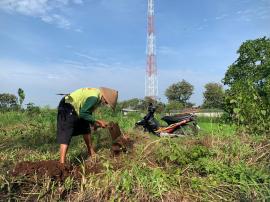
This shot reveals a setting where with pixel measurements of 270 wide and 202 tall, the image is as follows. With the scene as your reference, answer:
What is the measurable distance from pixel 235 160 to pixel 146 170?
1.49 m

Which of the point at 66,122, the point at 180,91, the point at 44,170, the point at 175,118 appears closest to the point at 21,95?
the point at 175,118

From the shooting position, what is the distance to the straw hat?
575cm

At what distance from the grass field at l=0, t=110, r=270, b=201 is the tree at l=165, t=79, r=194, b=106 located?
4619 cm

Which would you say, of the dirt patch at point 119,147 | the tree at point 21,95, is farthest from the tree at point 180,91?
the dirt patch at point 119,147

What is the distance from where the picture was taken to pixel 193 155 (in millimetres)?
5422

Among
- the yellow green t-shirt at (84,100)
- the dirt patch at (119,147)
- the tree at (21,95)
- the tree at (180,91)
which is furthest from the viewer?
the tree at (180,91)

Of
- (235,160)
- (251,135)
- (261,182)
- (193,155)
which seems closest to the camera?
(261,182)

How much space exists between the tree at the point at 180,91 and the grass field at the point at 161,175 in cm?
4619

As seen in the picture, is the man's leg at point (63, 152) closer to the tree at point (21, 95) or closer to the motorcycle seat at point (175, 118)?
the motorcycle seat at point (175, 118)

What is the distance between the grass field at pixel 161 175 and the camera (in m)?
4.55

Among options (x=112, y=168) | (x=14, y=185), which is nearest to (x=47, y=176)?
(x=14, y=185)

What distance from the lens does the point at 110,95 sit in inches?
229

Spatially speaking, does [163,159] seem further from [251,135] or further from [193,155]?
[251,135]

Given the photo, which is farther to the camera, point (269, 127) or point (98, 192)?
point (269, 127)
